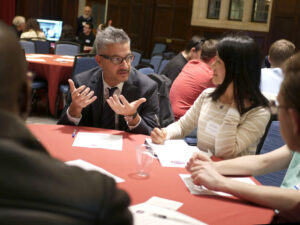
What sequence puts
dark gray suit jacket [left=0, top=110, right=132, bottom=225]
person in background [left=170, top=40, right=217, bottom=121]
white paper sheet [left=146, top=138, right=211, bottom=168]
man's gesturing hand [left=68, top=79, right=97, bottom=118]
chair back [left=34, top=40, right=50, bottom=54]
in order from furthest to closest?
chair back [left=34, top=40, right=50, bottom=54] → person in background [left=170, top=40, right=217, bottom=121] → man's gesturing hand [left=68, top=79, right=97, bottom=118] → white paper sheet [left=146, top=138, right=211, bottom=168] → dark gray suit jacket [left=0, top=110, right=132, bottom=225]

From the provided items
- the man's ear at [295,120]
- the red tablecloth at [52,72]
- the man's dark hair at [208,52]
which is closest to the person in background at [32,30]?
the red tablecloth at [52,72]

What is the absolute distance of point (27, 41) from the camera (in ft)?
24.2

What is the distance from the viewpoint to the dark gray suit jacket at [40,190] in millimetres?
502

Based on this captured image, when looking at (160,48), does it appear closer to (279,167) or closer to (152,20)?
(152,20)

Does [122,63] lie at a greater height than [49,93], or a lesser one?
greater

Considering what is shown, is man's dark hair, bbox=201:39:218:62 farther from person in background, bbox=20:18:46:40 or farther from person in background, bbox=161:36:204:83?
person in background, bbox=20:18:46:40

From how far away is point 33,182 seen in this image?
0.51 meters

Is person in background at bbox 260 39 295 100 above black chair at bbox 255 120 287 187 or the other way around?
above

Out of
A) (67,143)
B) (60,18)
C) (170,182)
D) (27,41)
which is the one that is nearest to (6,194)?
(170,182)

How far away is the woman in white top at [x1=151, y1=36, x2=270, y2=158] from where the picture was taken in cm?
208

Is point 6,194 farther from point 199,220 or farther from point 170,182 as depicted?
point 170,182

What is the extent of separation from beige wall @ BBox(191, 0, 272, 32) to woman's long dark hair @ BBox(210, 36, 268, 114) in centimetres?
875

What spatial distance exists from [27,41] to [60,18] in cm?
559

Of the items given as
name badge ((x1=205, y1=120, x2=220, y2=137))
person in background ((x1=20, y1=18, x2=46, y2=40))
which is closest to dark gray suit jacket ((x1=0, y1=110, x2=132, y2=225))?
name badge ((x1=205, y1=120, x2=220, y2=137))
